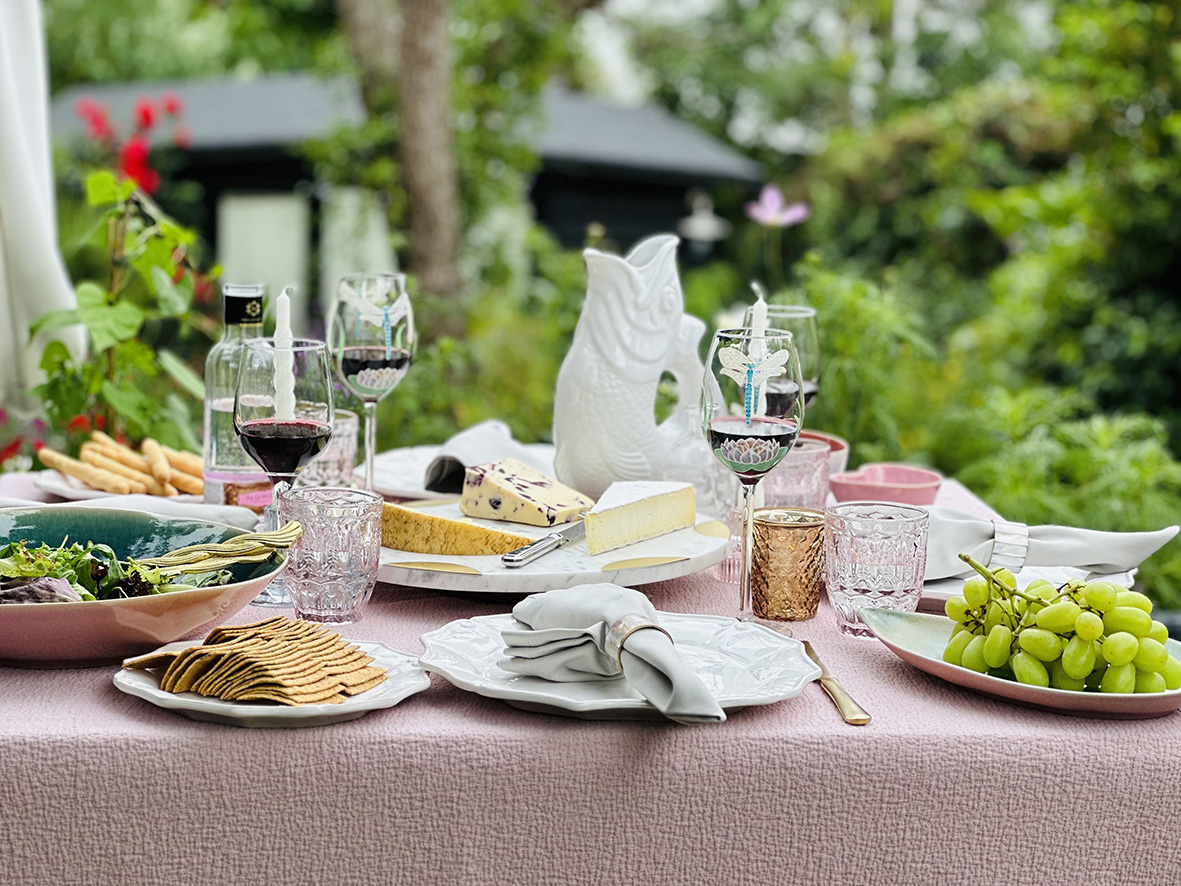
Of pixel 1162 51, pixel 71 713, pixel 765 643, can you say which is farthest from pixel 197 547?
pixel 1162 51

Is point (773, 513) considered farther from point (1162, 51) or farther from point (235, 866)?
point (1162, 51)

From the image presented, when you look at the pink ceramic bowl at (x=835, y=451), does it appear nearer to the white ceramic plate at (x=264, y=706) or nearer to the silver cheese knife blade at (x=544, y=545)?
the silver cheese knife blade at (x=544, y=545)

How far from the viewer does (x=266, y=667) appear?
43.7 inches

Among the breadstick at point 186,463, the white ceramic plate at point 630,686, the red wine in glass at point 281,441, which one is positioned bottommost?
the white ceramic plate at point 630,686

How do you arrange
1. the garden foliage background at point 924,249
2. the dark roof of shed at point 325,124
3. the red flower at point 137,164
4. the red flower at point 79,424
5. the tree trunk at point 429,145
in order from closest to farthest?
1. the red flower at point 79,424
2. the garden foliage background at point 924,249
3. the red flower at point 137,164
4. the tree trunk at point 429,145
5. the dark roof of shed at point 325,124

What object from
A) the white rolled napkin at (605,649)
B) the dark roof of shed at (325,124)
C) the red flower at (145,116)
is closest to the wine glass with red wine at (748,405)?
the white rolled napkin at (605,649)

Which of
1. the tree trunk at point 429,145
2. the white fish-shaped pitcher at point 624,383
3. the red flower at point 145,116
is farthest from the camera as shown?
the tree trunk at point 429,145

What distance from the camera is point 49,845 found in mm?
1064

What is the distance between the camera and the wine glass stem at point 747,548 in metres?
1.42

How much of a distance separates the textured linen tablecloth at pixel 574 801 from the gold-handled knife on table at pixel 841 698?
1cm

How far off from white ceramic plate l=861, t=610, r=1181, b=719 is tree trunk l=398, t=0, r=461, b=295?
5054 millimetres

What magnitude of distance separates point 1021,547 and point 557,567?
1.86 ft

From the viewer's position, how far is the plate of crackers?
1.09 m

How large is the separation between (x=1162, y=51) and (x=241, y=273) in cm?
773
